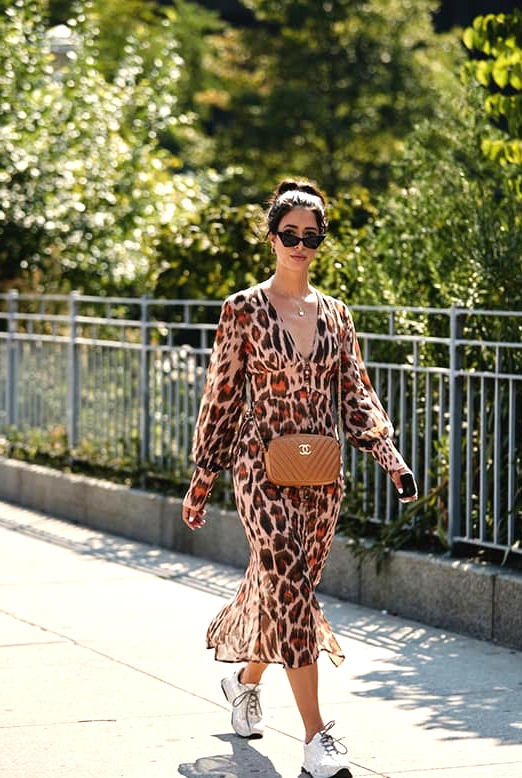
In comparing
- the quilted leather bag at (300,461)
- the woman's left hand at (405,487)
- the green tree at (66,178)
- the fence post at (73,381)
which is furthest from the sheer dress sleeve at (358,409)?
the green tree at (66,178)

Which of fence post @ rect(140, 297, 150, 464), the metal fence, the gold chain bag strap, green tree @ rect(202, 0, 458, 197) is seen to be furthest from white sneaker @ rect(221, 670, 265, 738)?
green tree @ rect(202, 0, 458, 197)

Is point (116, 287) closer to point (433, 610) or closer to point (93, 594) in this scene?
point (93, 594)

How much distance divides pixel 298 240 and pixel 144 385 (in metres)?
5.76

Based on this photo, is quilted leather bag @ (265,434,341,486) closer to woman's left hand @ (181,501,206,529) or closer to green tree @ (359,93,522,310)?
woman's left hand @ (181,501,206,529)

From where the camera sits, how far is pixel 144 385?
1162 centimetres

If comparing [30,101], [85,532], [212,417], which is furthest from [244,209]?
[212,417]

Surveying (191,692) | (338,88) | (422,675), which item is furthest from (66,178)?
(338,88)

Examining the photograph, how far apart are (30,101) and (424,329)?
7.88 metres

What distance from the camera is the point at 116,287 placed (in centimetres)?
1612

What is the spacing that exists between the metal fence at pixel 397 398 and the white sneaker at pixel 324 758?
248 cm

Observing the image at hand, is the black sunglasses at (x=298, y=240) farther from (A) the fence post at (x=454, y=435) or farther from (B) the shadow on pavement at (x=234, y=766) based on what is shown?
(A) the fence post at (x=454, y=435)

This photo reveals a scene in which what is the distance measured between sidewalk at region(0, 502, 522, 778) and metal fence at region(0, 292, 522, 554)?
25.2 inches

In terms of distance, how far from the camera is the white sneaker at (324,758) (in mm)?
5617

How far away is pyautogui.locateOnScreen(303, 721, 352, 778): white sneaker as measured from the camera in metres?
5.62
